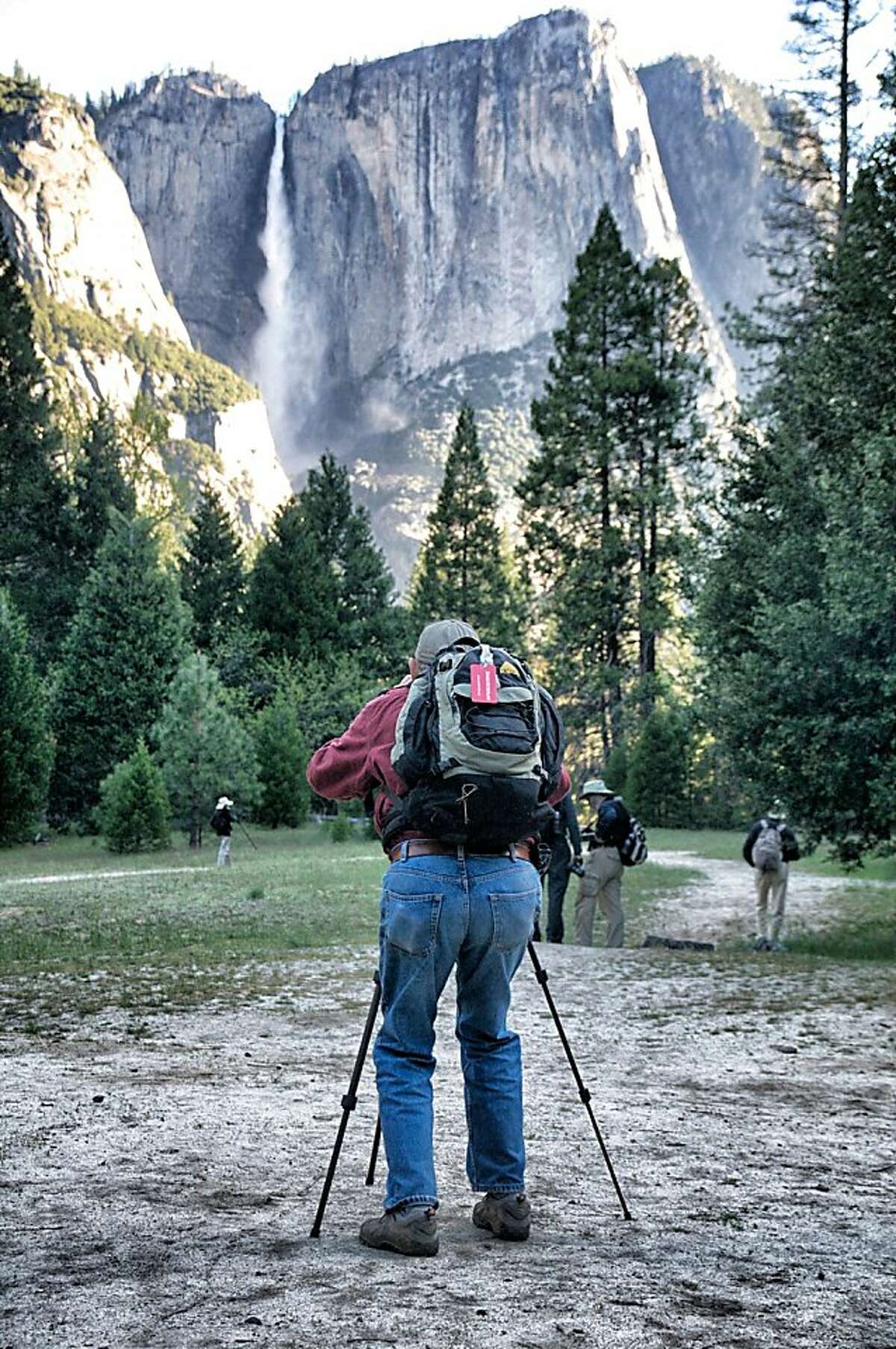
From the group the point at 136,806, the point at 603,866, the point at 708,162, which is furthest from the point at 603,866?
the point at 708,162

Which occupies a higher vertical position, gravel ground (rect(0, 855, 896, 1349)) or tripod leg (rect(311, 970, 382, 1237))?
tripod leg (rect(311, 970, 382, 1237))

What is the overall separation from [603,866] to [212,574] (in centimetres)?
5175

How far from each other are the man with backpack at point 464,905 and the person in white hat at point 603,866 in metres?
10.5

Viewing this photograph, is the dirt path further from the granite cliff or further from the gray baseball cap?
the granite cliff

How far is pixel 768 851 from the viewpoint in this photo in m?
16.5

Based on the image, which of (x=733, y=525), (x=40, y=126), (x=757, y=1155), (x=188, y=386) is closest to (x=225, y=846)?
(x=733, y=525)

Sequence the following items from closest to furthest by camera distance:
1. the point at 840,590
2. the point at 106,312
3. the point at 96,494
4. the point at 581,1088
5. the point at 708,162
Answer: the point at 581,1088 < the point at 840,590 < the point at 96,494 < the point at 106,312 < the point at 708,162

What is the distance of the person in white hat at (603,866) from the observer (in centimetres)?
1549

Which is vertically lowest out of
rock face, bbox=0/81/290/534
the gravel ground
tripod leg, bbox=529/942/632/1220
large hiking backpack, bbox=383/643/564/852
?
the gravel ground

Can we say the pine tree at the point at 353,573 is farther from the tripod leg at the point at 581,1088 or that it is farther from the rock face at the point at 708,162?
the rock face at the point at 708,162

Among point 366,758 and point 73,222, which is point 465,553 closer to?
point 366,758

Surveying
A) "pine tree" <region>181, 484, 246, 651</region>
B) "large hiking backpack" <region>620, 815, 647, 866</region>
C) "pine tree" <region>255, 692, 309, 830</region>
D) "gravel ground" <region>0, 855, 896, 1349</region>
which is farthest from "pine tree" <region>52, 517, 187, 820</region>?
"gravel ground" <region>0, 855, 896, 1349</region>

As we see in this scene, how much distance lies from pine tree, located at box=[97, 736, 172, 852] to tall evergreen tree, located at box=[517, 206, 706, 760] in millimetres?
19407

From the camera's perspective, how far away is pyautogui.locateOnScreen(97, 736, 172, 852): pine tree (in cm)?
3544
